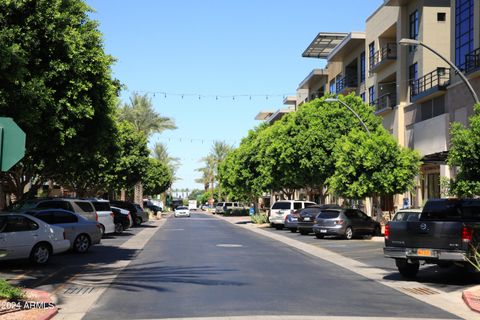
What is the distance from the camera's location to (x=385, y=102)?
150ft

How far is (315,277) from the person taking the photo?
15188 mm

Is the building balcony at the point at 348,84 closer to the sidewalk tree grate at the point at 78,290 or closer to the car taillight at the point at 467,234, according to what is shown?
the car taillight at the point at 467,234

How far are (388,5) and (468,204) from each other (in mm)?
30517

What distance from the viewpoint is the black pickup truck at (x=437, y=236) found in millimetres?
13758

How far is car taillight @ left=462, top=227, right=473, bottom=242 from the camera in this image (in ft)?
44.9

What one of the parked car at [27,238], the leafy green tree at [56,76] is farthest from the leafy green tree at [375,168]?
the parked car at [27,238]

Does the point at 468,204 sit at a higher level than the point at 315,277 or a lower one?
higher

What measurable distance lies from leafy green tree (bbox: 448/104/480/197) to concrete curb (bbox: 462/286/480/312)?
5.95m

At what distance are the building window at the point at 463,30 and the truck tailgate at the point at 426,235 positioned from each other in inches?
827

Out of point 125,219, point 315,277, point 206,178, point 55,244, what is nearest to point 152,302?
point 315,277

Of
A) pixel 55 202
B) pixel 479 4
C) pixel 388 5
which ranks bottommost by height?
pixel 55 202

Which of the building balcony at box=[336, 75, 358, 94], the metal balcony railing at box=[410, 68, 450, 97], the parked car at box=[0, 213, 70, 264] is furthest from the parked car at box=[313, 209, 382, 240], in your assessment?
the building balcony at box=[336, 75, 358, 94]

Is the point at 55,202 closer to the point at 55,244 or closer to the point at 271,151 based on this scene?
the point at 55,244

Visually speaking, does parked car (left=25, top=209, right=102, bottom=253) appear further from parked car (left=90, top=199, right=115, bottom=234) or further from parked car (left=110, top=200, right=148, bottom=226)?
parked car (left=110, top=200, right=148, bottom=226)
